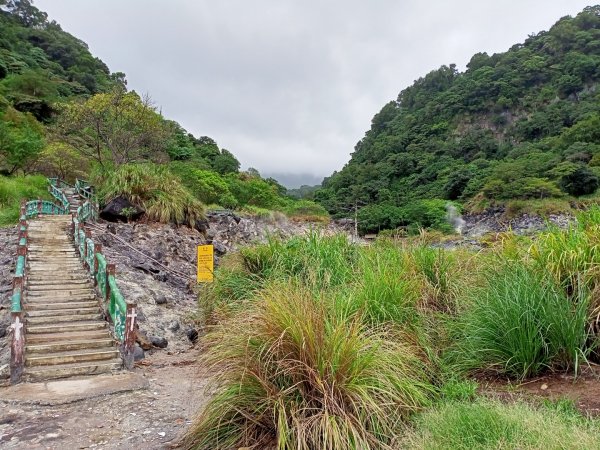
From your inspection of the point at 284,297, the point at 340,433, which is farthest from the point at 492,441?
the point at 284,297

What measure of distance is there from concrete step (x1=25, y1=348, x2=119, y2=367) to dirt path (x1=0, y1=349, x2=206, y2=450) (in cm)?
115

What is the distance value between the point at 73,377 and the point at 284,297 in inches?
163

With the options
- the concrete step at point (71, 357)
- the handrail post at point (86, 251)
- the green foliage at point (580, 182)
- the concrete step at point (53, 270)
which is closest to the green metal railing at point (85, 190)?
the handrail post at point (86, 251)

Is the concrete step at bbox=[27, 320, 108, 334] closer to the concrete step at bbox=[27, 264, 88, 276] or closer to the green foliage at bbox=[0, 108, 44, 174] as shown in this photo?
the concrete step at bbox=[27, 264, 88, 276]

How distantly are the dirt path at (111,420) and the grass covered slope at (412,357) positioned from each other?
88 centimetres

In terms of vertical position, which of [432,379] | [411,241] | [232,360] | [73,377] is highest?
[411,241]

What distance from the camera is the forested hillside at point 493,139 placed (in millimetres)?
48188

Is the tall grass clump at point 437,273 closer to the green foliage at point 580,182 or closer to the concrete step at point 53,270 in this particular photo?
the concrete step at point 53,270

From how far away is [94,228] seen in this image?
1441 centimetres

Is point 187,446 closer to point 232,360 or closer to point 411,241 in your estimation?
point 232,360

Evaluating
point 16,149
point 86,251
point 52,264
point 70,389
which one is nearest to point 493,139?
point 16,149

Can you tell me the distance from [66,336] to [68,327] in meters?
0.33

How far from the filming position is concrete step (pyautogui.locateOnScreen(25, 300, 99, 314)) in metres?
7.75

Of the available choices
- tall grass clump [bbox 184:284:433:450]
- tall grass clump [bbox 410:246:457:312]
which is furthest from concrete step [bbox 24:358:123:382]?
tall grass clump [bbox 410:246:457:312]
